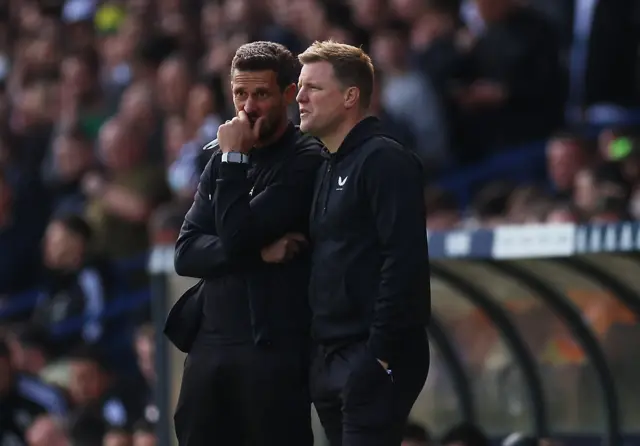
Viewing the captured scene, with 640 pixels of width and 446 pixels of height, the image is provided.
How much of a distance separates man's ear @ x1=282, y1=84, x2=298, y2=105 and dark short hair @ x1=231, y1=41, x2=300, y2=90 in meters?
0.01

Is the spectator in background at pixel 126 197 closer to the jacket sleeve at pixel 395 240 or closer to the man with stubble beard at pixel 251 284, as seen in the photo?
the man with stubble beard at pixel 251 284

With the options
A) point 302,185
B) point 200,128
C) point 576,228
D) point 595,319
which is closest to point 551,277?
point 595,319

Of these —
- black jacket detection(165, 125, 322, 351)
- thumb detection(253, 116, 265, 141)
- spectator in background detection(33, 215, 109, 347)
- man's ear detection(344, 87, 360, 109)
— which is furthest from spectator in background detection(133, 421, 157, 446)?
man's ear detection(344, 87, 360, 109)

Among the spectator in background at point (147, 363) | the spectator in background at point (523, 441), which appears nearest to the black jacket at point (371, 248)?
the spectator in background at point (523, 441)

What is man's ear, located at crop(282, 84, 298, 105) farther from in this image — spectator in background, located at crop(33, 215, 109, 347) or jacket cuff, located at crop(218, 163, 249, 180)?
spectator in background, located at crop(33, 215, 109, 347)

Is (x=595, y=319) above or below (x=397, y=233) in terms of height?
below

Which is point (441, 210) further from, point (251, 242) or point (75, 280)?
point (251, 242)

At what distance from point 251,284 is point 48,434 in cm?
491

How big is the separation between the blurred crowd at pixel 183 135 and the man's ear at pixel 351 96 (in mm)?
2610

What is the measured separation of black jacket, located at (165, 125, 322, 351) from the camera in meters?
4.64

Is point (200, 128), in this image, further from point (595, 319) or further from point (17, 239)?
point (595, 319)

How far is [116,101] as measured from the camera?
12969 mm

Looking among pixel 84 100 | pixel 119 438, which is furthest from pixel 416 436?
pixel 84 100

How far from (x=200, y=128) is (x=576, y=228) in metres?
4.96
